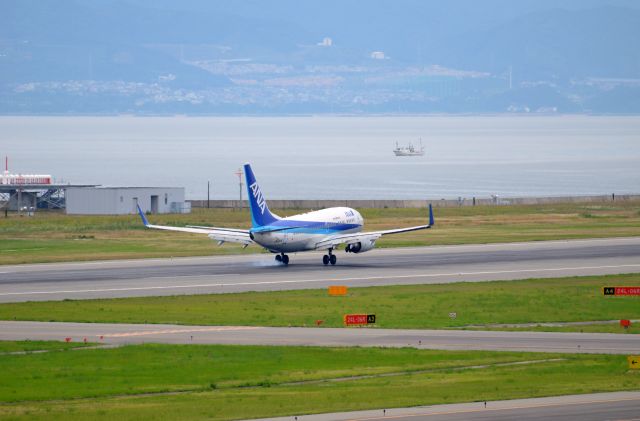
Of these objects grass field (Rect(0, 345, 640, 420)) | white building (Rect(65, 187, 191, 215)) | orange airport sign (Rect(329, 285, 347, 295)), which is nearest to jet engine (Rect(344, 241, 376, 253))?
orange airport sign (Rect(329, 285, 347, 295))

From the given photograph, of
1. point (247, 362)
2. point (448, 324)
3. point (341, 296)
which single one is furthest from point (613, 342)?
point (341, 296)

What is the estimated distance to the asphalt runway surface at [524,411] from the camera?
35.3 metres

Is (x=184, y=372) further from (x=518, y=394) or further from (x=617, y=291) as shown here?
(x=617, y=291)

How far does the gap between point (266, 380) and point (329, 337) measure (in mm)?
9386

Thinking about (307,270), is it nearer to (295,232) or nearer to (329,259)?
(295,232)

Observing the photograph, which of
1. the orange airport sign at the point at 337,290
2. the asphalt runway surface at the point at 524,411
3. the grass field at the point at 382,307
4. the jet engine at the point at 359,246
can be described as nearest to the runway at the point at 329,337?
the grass field at the point at 382,307

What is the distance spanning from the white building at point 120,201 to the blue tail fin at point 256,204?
62.3m

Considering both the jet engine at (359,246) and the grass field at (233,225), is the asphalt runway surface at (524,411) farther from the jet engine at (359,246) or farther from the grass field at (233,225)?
the grass field at (233,225)

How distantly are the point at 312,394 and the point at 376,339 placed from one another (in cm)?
1159

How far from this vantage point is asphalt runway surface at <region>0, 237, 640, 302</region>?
71125 millimetres

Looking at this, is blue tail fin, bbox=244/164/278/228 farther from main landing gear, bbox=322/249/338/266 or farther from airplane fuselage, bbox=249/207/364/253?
main landing gear, bbox=322/249/338/266

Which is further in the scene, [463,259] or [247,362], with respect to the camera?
[463,259]

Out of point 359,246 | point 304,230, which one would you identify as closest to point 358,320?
point 304,230

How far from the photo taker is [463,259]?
8619 centimetres
